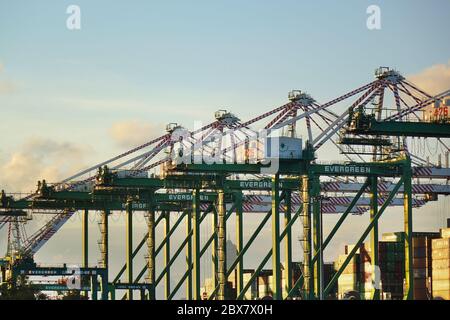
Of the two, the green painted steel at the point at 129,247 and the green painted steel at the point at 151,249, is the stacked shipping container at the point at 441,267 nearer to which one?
the green painted steel at the point at 151,249

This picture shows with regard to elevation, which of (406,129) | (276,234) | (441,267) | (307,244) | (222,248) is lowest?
(441,267)

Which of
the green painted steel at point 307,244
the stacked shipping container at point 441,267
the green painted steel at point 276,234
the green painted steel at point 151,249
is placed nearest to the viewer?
the green painted steel at point 307,244

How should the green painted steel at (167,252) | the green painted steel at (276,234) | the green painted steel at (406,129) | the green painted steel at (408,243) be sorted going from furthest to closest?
the green painted steel at (167,252)
the green painted steel at (276,234)
the green painted steel at (408,243)
the green painted steel at (406,129)

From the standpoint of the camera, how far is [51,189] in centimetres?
10725

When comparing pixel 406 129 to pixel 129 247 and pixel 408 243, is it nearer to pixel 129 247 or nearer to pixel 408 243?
pixel 408 243

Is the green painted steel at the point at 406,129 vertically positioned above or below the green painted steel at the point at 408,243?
above

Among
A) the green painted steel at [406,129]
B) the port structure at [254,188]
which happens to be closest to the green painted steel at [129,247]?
the port structure at [254,188]

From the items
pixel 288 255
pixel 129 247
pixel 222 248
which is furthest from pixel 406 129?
→ pixel 129 247

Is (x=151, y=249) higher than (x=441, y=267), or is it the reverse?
(x=151, y=249)

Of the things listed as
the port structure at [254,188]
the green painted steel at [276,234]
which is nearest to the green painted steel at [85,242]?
the port structure at [254,188]

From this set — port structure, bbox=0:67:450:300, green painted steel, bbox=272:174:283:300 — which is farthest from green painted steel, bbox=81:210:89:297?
green painted steel, bbox=272:174:283:300

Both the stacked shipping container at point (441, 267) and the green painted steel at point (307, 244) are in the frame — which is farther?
the stacked shipping container at point (441, 267)

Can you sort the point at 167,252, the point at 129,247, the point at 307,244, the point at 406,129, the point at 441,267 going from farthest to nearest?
the point at 167,252
the point at 129,247
the point at 441,267
the point at 307,244
the point at 406,129

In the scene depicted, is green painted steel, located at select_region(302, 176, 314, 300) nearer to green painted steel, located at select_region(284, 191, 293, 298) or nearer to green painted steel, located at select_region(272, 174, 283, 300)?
green painted steel, located at select_region(272, 174, 283, 300)
